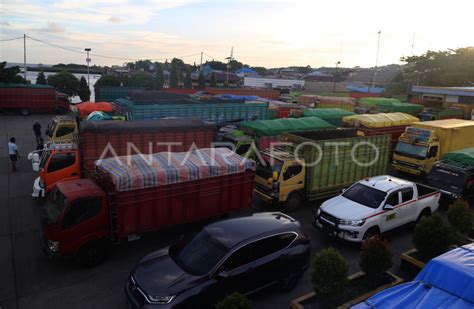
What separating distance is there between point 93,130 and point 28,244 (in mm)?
4840

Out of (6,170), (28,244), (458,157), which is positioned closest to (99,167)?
(28,244)

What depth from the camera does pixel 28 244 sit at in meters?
9.67

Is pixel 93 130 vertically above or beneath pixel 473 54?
beneath

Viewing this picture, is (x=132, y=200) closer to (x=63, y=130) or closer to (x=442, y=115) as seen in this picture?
(x=63, y=130)

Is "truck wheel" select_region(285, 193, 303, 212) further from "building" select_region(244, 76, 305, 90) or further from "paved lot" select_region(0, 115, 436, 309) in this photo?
"building" select_region(244, 76, 305, 90)

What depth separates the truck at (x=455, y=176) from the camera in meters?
12.8

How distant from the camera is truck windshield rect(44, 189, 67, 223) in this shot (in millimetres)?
8137

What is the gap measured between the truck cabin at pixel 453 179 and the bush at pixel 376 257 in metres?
7.13

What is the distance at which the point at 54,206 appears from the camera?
848 centimetres

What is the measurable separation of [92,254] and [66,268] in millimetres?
768

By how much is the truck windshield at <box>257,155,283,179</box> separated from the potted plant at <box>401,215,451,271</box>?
15.7ft

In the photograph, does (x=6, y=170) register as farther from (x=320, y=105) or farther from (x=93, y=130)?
(x=320, y=105)

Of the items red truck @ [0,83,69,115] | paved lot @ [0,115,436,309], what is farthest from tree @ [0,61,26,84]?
paved lot @ [0,115,436,309]

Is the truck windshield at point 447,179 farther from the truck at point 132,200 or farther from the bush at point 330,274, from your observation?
the bush at point 330,274
